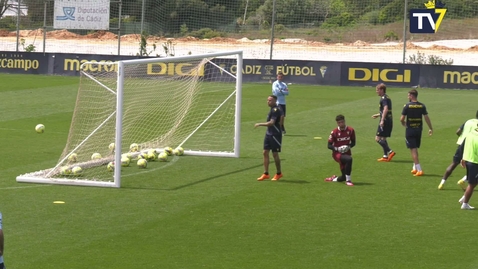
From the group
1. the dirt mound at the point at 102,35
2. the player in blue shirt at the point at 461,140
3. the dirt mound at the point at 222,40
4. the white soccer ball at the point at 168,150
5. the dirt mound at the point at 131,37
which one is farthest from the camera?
the dirt mound at the point at 102,35

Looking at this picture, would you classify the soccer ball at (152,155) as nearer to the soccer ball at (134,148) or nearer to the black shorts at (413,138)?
the soccer ball at (134,148)

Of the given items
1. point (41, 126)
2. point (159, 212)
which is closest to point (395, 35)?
point (41, 126)

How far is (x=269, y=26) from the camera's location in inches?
1954

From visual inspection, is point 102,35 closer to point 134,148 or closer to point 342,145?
point 134,148

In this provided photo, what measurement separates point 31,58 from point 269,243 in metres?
32.5

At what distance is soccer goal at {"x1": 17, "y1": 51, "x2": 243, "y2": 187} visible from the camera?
18.2 metres

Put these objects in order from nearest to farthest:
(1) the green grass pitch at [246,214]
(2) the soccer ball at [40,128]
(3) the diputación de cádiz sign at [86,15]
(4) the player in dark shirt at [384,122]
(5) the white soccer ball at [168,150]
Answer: (1) the green grass pitch at [246,214] < (4) the player in dark shirt at [384,122] < (5) the white soccer ball at [168,150] < (2) the soccer ball at [40,128] < (3) the diputación de cádiz sign at [86,15]

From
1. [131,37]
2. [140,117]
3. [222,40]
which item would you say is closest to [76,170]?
[140,117]

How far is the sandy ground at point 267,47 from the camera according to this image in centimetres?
5097

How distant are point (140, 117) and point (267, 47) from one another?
98.8ft

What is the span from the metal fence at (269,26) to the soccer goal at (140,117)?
18538 mm

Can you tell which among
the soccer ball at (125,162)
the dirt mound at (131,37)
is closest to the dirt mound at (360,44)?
the dirt mound at (131,37)

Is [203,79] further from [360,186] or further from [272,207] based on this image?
[272,207]

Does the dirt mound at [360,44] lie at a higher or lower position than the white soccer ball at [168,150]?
higher
